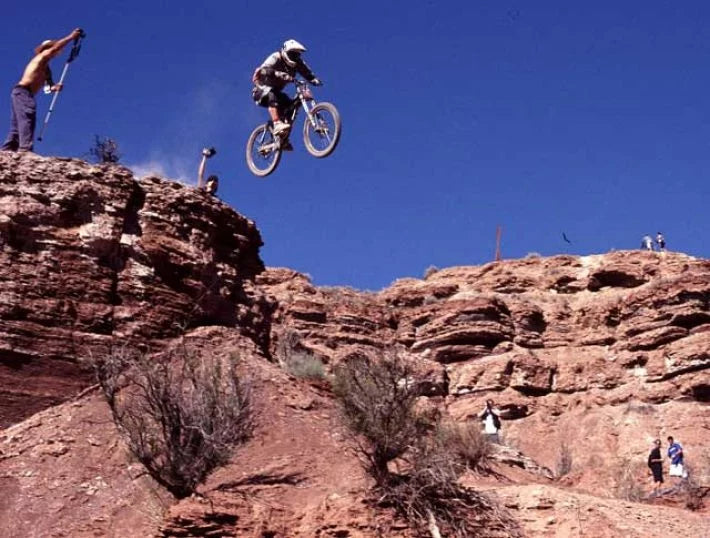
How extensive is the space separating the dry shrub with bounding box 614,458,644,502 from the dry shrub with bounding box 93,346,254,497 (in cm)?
760

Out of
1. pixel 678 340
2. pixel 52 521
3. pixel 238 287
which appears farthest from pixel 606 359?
pixel 52 521

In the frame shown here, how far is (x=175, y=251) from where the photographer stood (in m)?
19.6

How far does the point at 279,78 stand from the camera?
17.1 meters

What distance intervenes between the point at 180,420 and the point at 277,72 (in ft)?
20.5

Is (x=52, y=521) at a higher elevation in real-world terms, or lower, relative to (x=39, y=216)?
lower

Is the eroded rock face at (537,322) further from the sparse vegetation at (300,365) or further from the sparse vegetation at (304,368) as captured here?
the sparse vegetation at (304,368)

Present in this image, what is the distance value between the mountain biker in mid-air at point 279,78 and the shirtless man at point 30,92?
499 cm

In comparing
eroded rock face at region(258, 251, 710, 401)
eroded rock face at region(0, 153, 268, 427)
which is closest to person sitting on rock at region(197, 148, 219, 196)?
eroded rock face at region(0, 153, 268, 427)

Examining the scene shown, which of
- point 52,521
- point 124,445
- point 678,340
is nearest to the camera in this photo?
point 52,521

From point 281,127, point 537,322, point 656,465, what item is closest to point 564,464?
point 656,465

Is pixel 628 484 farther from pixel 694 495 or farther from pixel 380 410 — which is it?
pixel 380 410

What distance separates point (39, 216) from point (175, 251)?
266 centimetres

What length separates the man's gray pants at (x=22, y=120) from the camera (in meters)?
19.8

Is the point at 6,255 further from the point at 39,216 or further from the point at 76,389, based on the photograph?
the point at 76,389
